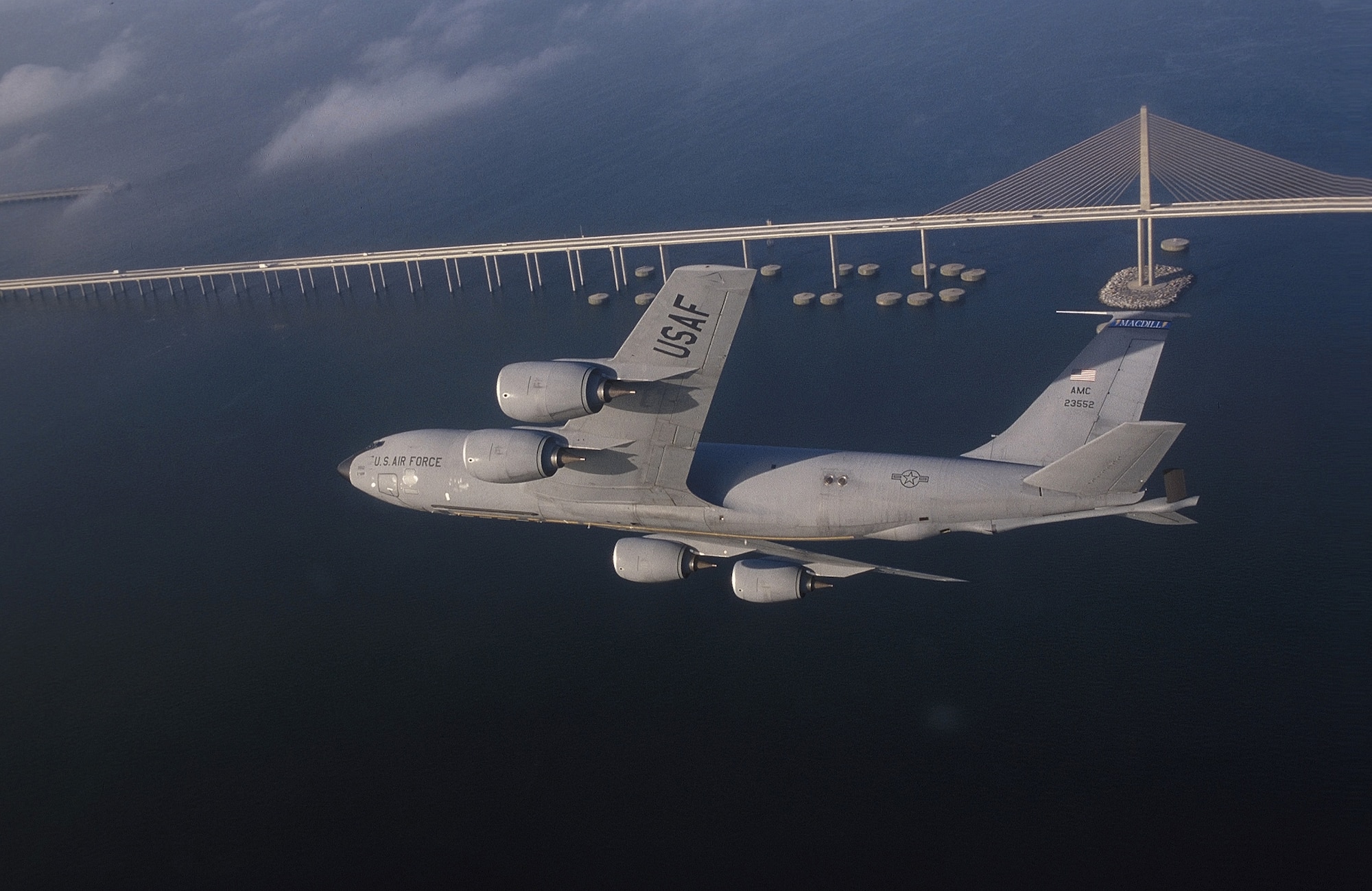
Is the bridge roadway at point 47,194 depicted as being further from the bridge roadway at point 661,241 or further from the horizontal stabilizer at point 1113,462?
the horizontal stabilizer at point 1113,462

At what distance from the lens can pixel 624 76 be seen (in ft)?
570

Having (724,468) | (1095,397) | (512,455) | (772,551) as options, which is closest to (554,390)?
(512,455)

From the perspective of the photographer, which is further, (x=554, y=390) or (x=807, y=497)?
(x=807, y=497)

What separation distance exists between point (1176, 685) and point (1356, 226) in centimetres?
5562

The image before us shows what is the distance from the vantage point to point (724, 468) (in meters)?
41.7

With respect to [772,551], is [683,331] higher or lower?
higher

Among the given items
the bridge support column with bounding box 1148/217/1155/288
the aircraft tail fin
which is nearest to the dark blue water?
the bridge support column with bounding box 1148/217/1155/288

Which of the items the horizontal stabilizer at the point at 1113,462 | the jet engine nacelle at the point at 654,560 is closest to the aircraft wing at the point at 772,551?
the jet engine nacelle at the point at 654,560

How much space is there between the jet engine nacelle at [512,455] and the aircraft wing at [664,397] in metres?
1.87

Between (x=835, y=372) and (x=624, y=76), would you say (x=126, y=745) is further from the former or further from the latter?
(x=624, y=76)

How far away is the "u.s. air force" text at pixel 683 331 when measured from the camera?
3594 cm

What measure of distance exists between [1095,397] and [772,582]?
1589 centimetres

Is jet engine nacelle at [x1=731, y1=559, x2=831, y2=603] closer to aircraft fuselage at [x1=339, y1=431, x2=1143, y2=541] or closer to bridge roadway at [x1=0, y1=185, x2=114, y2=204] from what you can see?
aircraft fuselage at [x1=339, y1=431, x2=1143, y2=541]

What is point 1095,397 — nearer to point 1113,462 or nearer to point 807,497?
point 1113,462
